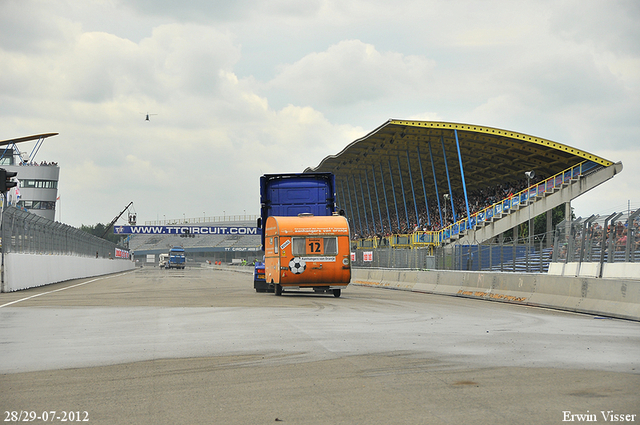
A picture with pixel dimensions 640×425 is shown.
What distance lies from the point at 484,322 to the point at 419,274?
16.9 meters

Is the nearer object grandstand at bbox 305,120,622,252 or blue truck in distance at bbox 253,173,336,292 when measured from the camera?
blue truck in distance at bbox 253,173,336,292

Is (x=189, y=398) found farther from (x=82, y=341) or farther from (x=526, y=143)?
(x=526, y=143)

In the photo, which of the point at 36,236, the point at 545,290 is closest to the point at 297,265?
the point at 545,290

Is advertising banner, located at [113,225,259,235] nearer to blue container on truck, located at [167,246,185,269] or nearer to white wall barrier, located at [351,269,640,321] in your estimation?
blue container on truck, located at [167,246,185,269]

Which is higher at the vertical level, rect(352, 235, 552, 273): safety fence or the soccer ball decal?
rect(352, 235, 552, 273): safety fence

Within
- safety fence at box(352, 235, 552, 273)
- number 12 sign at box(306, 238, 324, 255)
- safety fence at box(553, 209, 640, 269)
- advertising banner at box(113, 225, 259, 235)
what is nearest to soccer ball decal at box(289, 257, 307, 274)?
number 12 sign at box(306, 238, 324, 255)

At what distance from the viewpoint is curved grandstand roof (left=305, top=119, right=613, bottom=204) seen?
5023cm

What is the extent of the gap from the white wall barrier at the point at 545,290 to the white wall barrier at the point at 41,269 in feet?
49.7

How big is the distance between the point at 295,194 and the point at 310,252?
2769 mm

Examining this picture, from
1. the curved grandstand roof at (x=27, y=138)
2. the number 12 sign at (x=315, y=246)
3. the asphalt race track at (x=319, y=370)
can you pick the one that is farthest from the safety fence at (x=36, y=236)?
the curved grandstand roof at (x=27, y=138)

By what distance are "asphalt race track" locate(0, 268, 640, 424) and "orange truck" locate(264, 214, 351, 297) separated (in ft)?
28.3

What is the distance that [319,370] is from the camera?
823 centimetres

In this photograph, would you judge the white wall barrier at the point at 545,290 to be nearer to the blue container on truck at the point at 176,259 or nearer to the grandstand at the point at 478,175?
the grandstand at the point at 478,175

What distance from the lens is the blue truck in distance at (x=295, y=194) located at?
83.7 feet
